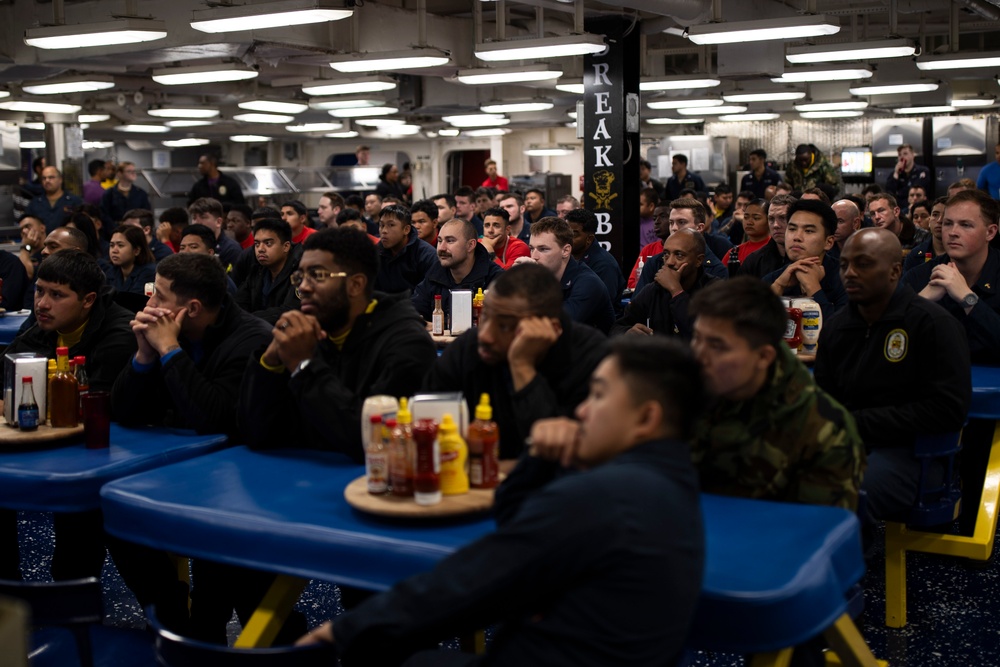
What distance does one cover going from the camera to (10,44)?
1112 centimetres

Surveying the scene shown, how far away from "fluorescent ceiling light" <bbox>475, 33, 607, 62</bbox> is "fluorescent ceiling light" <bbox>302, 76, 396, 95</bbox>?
309 cm

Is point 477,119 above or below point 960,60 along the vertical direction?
above

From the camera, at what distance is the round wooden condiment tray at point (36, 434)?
11.2ft

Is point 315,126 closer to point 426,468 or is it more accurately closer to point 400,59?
point 400,59

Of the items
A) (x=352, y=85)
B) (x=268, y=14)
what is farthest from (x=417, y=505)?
(x=352, y=85)

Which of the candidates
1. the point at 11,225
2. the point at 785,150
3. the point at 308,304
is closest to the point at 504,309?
the point at 308,304

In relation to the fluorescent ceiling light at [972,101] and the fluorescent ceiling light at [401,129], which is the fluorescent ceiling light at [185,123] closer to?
Answer: the fluorescent ceiling light at [401,129]

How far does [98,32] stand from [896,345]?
20.3ft

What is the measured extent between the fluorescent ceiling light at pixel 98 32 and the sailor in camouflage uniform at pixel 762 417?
639cm

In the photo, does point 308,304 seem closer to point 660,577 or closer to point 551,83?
point 660,577

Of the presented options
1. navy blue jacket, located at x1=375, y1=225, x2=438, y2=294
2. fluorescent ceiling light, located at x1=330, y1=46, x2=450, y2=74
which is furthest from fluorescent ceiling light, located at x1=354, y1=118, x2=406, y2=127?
navy blue jacket, located at x1=375, y1=225, x2=438, y2=294

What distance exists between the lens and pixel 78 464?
3.25 metres

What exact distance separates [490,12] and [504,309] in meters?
10.8

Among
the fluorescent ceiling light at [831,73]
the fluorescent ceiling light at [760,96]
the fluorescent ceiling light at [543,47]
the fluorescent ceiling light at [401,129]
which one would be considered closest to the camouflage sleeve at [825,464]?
the fluorescent ceiling light at [543,47]
